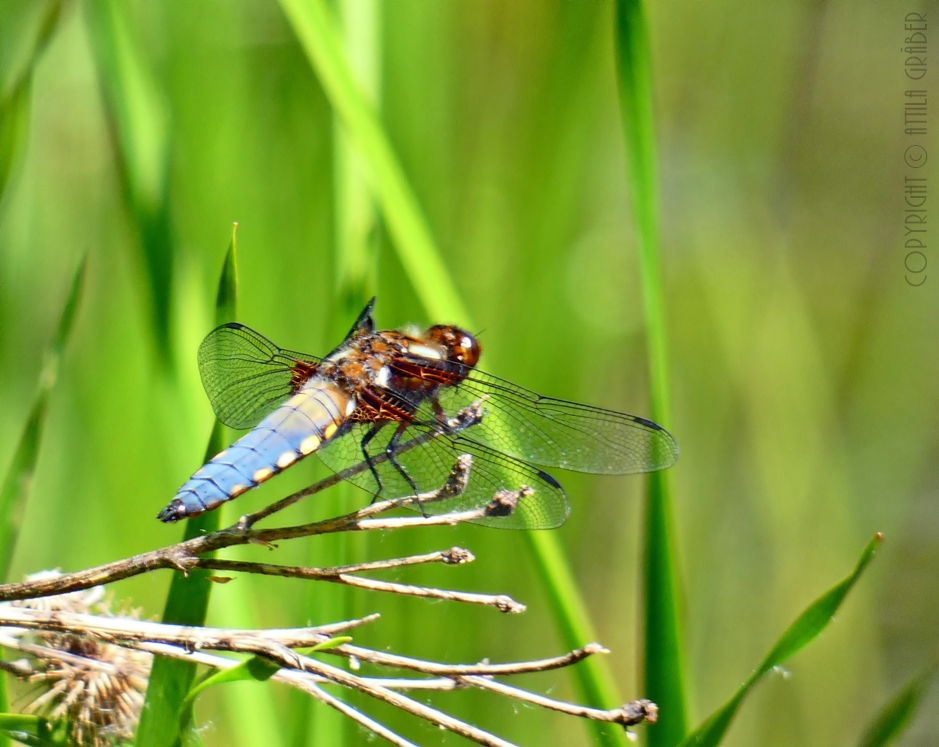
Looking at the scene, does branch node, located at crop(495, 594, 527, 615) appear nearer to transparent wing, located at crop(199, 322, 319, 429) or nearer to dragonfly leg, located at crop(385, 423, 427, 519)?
dragonfly leg, located at crop(385, 423, 427, 519)

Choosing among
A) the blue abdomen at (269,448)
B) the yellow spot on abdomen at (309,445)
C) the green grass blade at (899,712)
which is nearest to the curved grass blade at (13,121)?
Result: the blue abdomen at (269,448)

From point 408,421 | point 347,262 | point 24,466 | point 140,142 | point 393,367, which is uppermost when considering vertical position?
point 140,142

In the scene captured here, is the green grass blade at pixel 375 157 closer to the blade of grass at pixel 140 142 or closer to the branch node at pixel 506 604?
the blade of grass at pixel 140 142

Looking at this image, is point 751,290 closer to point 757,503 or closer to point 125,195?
point 757,503

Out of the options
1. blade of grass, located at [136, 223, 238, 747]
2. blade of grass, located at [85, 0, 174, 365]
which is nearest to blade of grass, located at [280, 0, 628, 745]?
blade of grass, located at [85, 0, 174, 365]

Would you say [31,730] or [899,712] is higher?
[899,712]

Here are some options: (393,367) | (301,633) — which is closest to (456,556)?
(301,633)

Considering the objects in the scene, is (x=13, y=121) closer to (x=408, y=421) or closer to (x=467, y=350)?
(x=408, y=421)

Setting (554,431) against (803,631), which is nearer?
(803,631)
